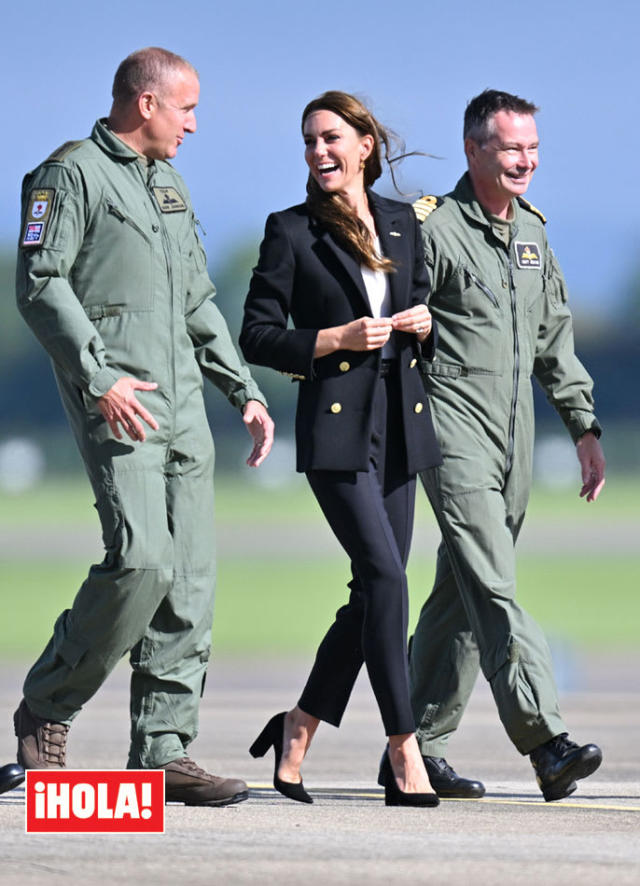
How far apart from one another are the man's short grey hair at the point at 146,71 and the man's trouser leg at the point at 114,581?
979 millimetres

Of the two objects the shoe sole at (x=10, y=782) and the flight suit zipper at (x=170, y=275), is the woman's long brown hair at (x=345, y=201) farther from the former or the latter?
the shoe sole at (x=10, y=782)

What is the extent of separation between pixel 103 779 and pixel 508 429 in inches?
68.3

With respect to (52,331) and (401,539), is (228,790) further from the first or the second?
(52,331)

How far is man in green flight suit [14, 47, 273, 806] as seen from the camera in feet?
19.0

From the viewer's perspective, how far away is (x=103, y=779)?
18.6 feet

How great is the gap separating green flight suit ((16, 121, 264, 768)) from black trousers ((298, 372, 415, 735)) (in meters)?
0.37

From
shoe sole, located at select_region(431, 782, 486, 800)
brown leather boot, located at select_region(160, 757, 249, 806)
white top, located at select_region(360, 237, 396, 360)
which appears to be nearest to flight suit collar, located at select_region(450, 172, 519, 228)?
white top, located at select_region(360, 237, 396, 360)

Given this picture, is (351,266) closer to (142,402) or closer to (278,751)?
(142,402)

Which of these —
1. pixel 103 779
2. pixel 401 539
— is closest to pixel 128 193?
pixel 401 539

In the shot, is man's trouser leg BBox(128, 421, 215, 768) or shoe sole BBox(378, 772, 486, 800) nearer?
man's trouser leg BBox(128, 421, 215, 768)

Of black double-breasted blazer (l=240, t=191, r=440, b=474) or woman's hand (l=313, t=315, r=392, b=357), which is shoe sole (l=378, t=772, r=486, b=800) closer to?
black double-breasted blazer (l=240, t=191, r=440, b=474)

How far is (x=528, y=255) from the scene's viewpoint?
681 centimetres

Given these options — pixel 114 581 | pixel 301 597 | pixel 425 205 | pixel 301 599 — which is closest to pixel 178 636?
pixel 114 581

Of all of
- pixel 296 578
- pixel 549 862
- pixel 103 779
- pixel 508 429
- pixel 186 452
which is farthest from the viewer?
pixel 296 578
